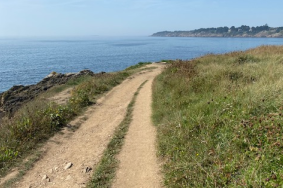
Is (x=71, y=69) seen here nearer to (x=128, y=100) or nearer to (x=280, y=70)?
(x=128, y=100)

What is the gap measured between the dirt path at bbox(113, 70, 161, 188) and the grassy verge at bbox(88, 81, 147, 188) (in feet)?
0.60

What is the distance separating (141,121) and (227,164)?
6395 millimetres

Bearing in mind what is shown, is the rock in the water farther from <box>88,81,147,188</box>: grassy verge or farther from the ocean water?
the ocean water

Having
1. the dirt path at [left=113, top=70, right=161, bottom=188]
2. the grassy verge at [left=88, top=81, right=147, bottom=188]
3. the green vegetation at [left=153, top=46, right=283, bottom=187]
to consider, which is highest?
the green vegetation at [left=153, top=46, right=283, bottom=187]

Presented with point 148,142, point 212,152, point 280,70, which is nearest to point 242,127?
point 212,152

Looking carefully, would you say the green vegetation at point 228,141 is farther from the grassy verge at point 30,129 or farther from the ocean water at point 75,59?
the ocean water at point 75,59

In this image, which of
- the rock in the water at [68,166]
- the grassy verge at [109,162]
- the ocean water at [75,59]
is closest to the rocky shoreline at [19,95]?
the ocean water at [75,59]

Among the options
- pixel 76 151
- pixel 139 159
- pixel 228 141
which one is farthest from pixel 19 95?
pixel 228 141

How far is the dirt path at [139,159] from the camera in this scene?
21.2ft

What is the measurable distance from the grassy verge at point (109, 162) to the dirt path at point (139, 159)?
0.18 meters

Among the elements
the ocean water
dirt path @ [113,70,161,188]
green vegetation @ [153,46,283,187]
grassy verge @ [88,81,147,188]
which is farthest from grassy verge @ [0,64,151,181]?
the ocean water

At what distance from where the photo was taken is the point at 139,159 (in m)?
7.69

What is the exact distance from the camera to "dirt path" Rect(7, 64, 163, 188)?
7066mm

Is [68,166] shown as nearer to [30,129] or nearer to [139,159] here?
[139,159]
